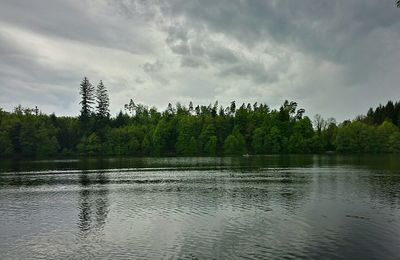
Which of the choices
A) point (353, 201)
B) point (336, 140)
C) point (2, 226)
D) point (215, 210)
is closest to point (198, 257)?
point (215, 210)

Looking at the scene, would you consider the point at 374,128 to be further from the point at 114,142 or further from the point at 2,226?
the point at 2,226

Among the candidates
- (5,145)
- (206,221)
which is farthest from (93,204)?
(5,145)

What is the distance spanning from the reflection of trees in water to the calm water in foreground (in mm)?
119

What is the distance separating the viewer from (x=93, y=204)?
4794 centimetres

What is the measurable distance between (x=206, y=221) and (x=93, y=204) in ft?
58.6

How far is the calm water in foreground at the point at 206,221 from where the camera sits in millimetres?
27219

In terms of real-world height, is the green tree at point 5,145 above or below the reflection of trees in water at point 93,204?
above

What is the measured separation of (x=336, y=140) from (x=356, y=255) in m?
179

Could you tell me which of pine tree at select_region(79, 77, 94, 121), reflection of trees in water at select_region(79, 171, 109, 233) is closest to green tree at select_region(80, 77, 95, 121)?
pine tree at select_region(79, 77, 94, 121)

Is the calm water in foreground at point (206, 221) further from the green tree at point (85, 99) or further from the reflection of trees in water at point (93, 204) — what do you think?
the green tree at point (85, 99)

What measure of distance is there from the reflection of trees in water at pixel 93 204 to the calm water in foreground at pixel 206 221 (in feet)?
0.39

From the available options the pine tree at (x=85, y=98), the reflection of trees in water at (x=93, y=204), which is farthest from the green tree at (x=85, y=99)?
the reflection of trees in water at (x=93, y=204)

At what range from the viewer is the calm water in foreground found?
27219mm

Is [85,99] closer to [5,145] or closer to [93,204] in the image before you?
[5,145]
